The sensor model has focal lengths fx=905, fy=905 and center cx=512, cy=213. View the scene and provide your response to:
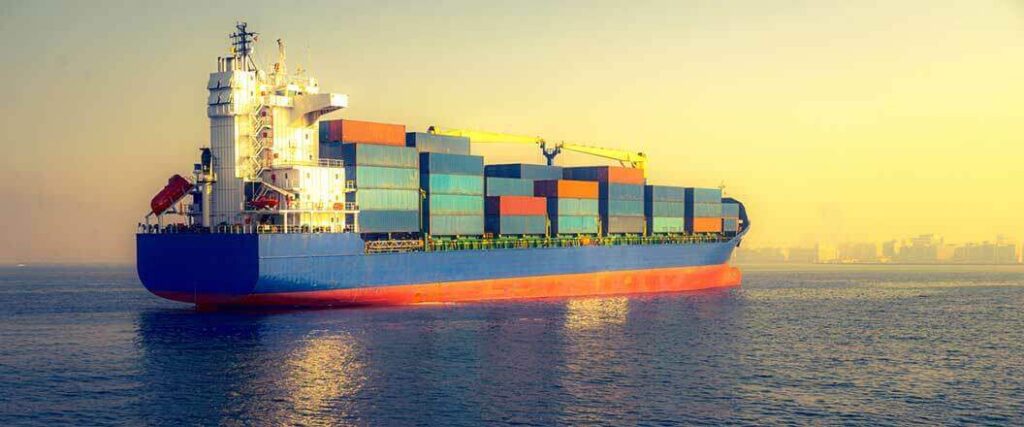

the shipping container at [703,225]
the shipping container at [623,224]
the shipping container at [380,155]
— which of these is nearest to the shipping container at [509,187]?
the shipping container at [623,224]

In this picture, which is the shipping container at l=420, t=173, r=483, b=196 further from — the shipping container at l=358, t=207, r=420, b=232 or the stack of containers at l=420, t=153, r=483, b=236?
the shipping container at l=358, t=207, r=420, b=232

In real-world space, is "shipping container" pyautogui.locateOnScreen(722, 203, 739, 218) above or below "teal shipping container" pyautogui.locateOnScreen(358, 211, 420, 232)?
above

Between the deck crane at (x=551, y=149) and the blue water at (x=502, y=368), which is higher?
the deck crane at (x=551, y=149)

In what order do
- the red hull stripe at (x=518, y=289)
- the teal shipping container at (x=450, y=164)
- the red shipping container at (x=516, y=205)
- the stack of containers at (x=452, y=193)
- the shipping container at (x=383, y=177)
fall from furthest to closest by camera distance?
the red shipping container at (x=516, y=205)
the teal shipping container at (x=450, y=164)
the stack of containers at (x=452, y=193)
the shipping container at (x=383, y=177)
the red hull stripe at (x=518, y=289)

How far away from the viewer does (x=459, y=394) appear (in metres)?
37.8

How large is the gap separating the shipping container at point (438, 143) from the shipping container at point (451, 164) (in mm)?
883

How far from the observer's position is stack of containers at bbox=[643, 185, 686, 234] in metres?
96.8

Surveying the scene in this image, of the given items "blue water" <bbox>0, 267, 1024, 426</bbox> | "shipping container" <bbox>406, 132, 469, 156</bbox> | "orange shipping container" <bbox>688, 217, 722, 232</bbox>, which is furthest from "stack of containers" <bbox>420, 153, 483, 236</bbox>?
"orange shipping container" <bbox>688, 217, 722, 232</bbox>

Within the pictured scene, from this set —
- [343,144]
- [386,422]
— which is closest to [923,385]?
[386,422]

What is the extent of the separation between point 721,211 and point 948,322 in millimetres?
41427

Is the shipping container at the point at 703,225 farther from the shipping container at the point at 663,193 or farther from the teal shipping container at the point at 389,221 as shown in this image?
the teal shipping container at the point at 389,221

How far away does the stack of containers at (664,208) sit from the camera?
96.8m

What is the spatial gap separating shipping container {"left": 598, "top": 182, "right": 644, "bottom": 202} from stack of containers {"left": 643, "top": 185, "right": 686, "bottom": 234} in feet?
5.17

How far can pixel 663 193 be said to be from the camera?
98.6 meters
